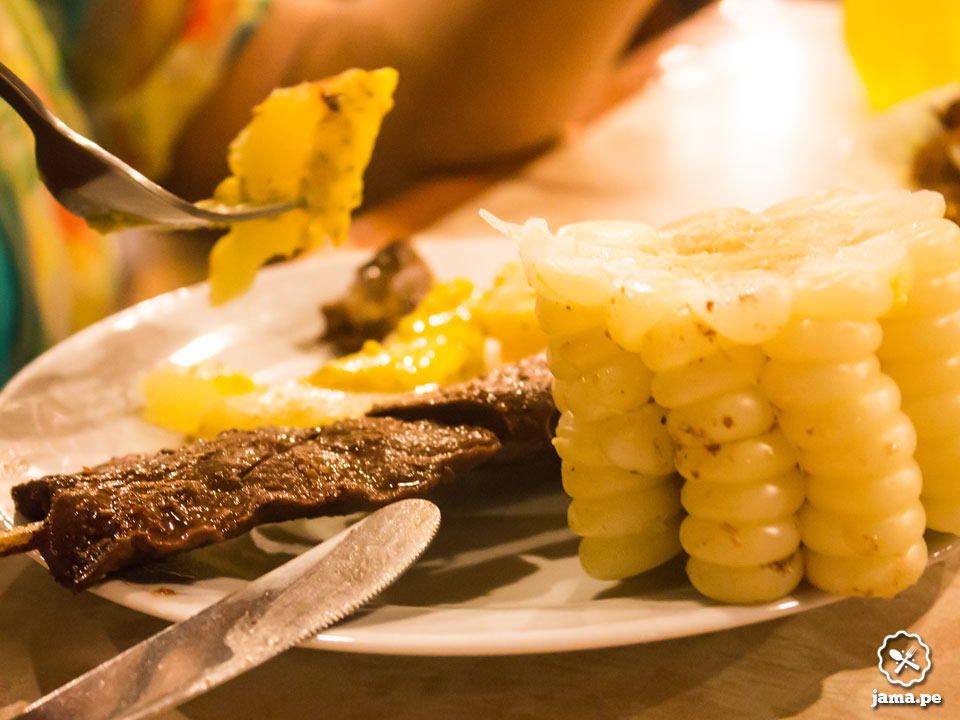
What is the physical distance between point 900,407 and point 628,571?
1.19ft

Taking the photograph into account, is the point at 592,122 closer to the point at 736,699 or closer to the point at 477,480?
the point at 477,480

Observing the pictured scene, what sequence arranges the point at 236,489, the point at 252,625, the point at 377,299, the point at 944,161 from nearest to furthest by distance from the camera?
1. the point at 252,625
2. the point at 236,489
3. the point at 377,299
4. the point at 944,161

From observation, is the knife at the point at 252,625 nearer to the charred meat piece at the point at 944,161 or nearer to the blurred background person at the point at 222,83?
the blurred background person at the point at 222,83

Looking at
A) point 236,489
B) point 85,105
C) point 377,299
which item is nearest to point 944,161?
point 377,299

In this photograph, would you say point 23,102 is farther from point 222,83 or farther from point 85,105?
point 222,83

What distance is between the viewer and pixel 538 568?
118 centimetres

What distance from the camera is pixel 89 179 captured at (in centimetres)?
131

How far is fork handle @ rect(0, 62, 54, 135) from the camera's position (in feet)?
3.94

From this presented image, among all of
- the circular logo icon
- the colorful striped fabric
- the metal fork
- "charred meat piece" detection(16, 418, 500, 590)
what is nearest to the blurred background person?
the colorful striped fabric

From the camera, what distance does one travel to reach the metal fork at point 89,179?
4.04ft

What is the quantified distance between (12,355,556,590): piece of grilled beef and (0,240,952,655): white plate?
0.06 metres

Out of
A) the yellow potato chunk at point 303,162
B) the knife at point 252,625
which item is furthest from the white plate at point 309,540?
the yellow potato chunk at point 303,162

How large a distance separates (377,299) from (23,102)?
35.1 inches

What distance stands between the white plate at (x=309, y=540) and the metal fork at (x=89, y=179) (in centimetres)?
40
